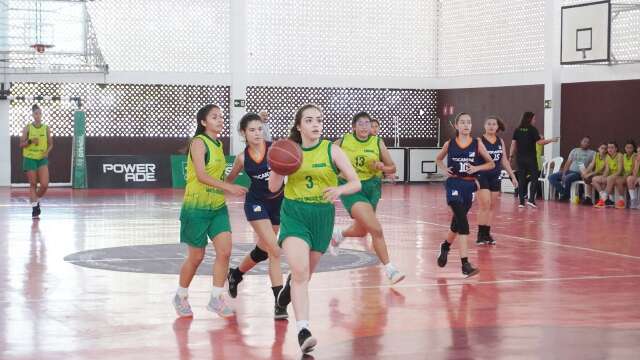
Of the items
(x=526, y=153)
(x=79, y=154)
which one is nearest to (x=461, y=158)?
(x=526, y=153)

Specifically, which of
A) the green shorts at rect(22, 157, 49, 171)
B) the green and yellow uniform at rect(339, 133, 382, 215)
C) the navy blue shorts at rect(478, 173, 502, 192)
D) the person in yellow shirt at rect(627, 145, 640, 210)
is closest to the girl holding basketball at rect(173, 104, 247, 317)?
the green and yellow uniform at rect(339, 133, 382, 215)

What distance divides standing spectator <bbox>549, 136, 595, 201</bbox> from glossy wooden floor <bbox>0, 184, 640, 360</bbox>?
8439mm

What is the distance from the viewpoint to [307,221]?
819cm

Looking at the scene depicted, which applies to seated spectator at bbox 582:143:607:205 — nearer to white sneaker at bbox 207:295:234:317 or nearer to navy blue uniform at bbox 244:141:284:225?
navy blue uniform at bbox 244:141:284:225

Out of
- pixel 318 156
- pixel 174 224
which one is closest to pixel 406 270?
pixel 318 156

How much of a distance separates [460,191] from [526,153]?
12231 millimetres

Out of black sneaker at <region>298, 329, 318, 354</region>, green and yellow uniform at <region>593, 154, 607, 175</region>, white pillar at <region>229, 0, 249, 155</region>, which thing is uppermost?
white pillar at <region>229, 0, 249, 155</region>

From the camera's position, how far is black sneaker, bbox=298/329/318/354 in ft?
25.5

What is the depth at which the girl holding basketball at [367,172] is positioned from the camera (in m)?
11.7

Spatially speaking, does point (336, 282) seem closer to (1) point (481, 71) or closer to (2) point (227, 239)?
(2) point (227, 239)

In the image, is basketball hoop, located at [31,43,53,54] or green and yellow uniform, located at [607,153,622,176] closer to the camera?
green and yellow uniform, located at [607,153,622,176]

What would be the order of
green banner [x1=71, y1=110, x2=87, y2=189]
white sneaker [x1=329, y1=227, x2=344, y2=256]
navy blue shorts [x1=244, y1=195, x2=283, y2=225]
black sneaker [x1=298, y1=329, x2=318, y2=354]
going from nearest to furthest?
black sneaker [x1=298, y1=329, x2=318, y2=354] → navy blue shorts [x1=244, y1=195, x2=283, y2=225] → white sneaker [x1=329, y1=227, x2=344, y2=256] → green banner [x1=71, y1=110, x2=87, y2=189]

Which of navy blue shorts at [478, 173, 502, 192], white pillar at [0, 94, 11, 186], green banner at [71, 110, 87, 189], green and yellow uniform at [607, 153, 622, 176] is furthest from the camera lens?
white pillar at [0, 94, 11, 186]

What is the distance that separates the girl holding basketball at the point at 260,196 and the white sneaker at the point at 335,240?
3.99m
